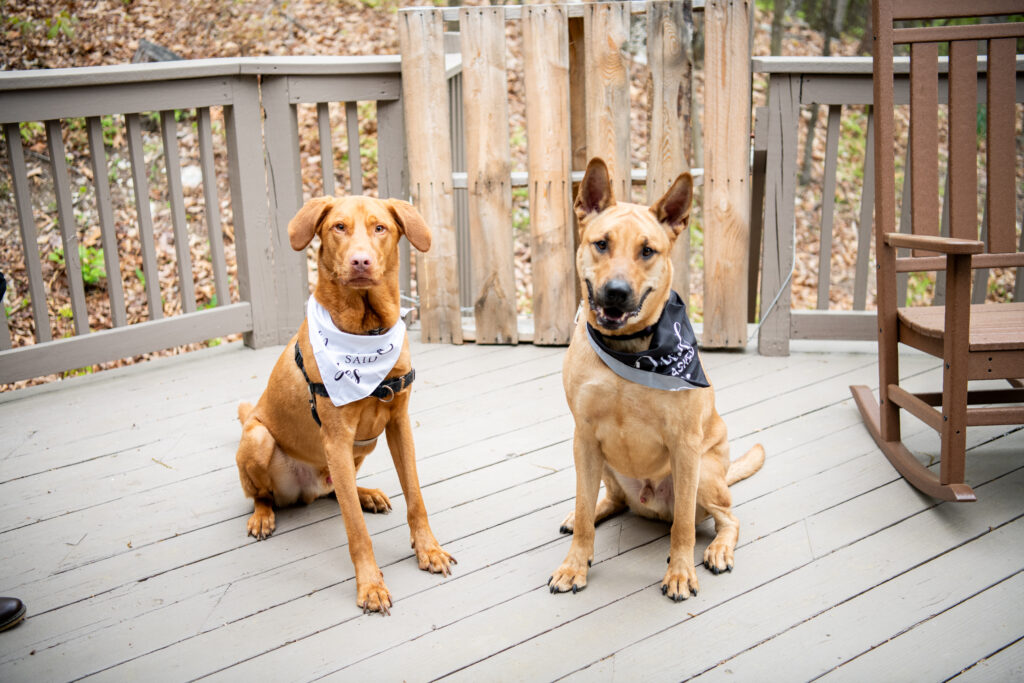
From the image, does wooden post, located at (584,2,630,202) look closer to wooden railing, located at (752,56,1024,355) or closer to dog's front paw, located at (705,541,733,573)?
wooden railing, located at (752,56,1024,355)

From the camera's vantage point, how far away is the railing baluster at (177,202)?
431cm

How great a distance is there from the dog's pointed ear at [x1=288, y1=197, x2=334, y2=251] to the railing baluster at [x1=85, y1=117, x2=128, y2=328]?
6.87 feet

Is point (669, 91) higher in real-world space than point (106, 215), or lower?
higher

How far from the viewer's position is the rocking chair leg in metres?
2.77

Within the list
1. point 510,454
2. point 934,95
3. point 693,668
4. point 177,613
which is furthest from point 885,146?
point 177,613

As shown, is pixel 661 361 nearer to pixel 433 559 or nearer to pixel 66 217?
pixel 433 559

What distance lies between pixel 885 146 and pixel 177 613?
3.13 meters

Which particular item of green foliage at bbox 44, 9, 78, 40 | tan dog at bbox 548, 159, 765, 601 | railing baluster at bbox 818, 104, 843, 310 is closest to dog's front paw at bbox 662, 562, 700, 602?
tan dog at bbox 548, 159, 765, 601

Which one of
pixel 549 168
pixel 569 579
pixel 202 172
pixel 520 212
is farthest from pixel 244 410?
pixel 520 212

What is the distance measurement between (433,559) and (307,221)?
115cm

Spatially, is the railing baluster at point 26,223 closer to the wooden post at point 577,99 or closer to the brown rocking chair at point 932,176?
the wooden post at point 577,99

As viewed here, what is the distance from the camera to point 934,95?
339 cm

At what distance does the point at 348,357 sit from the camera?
98.3 inches

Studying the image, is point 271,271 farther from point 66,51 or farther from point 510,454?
point 66,51
